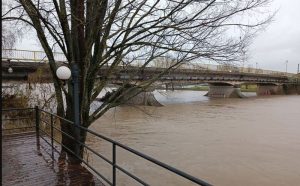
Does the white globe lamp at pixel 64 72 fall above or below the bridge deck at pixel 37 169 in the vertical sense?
above

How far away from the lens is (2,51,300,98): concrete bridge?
10.1 metres

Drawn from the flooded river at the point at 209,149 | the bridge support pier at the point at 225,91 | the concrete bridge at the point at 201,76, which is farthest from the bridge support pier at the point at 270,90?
the flooded river at the point at 209,149

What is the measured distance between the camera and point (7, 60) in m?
27.2

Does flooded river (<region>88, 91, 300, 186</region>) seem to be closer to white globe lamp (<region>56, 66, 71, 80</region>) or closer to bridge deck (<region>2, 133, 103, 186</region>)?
white globe lamp (<region>56, 66, 71, 80</region>)

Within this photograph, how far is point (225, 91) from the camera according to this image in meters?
71.6

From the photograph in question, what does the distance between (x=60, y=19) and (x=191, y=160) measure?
962cm

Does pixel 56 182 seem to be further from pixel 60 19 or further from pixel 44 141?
pixel 44 141

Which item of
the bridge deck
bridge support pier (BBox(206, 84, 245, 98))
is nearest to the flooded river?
the bridge deck

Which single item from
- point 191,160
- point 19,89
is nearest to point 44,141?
point 191,160

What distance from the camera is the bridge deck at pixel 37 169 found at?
6759 millimetres

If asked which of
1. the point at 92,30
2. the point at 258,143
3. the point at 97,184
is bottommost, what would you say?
the point at 258,143

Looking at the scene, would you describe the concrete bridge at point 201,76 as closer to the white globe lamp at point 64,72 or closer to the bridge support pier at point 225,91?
the bridge support pier at point 225,91

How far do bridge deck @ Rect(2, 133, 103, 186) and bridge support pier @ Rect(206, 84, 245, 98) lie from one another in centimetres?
6282

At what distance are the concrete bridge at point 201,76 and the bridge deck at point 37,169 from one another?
252cm
